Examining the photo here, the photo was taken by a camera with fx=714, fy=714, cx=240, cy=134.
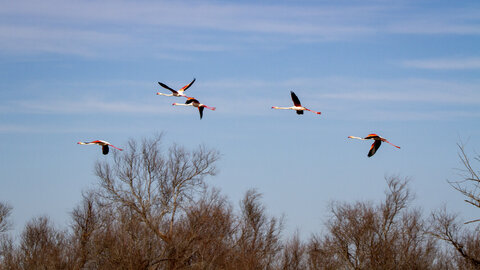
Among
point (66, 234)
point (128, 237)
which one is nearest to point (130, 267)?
point (128, 237)

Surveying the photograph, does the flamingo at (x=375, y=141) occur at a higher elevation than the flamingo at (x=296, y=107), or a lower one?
lower

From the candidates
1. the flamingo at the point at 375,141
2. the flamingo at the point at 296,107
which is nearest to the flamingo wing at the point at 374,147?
the flamingo at the point at 375,141

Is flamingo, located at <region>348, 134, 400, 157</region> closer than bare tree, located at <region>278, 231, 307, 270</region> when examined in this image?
Yes

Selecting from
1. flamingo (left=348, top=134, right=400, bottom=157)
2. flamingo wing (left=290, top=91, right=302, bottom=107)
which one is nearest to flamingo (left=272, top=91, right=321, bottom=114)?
flamingo wing (left=290, top=91, right=302, bottom=107)

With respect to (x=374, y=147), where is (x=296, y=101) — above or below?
above

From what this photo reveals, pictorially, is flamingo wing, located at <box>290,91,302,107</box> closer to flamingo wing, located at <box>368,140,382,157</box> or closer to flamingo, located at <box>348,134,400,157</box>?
flamingo, located at <box>348,134,400,157</box>

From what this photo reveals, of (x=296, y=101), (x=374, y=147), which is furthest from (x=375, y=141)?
(x=296, y=101)

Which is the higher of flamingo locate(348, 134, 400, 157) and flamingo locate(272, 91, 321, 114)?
flamingo locate(272, 91, 321, 114)

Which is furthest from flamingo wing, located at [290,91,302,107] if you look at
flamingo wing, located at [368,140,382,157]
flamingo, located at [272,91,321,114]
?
flamingo wing, located at [368,140,382,157]

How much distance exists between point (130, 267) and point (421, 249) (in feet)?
72.0

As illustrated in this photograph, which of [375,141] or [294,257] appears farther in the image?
[294,257]

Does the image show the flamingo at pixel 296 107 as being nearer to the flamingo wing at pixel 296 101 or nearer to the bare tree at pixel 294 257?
the flamingo wing at pixel 296 101

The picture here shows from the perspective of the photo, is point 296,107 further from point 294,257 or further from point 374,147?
point 294,257

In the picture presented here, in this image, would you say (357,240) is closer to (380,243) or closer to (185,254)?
(380,243)
